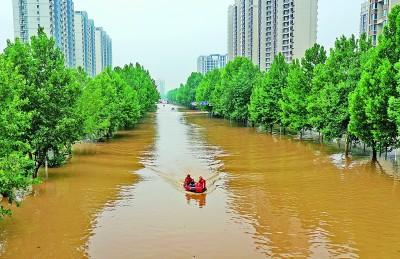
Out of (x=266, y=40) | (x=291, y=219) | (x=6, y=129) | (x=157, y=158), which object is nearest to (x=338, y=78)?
(x=157, y=158)

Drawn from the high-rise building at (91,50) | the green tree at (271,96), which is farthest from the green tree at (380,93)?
the high-rise building at (91,50)

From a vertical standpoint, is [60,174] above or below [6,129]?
below

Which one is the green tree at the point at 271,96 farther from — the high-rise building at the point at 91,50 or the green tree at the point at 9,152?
the high-rise building at the point at 91,50

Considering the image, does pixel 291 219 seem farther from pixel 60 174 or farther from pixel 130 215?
pixel 60 174

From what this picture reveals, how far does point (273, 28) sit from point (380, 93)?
335ft

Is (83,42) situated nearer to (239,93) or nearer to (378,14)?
(239,93)

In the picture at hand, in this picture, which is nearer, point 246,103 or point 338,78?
point 338,78

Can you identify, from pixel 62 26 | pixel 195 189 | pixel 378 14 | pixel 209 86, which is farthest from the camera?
pixel 62 26

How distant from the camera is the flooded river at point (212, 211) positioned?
15188 millimetres

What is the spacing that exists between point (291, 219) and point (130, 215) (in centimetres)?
754

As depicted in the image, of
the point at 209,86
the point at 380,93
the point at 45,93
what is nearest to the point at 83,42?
the point at 209,86

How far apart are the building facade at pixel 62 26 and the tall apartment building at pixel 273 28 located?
4924cm

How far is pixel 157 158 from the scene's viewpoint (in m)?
35.6

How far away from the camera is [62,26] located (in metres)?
115
